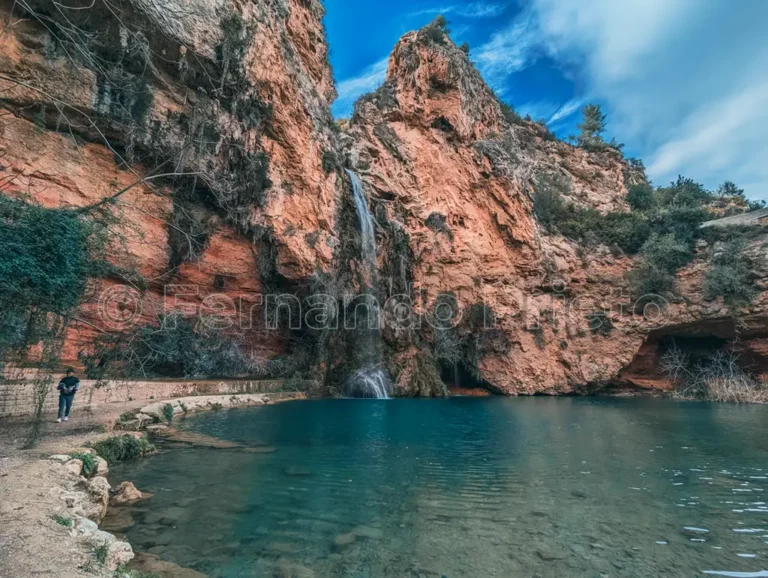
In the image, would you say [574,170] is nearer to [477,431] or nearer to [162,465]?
[477,431]

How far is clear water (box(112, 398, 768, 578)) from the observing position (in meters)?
4.09

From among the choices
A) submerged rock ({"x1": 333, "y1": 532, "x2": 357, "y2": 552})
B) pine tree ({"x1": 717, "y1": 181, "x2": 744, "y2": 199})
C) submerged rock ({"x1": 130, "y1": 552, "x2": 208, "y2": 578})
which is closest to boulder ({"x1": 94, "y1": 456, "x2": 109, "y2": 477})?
submerged rock ({"x1": 130, "y1": 552, "x2": 208, "y2": 578})

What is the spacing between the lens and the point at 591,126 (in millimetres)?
45156

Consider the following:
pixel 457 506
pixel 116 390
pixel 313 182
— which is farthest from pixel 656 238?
pixel 116 390

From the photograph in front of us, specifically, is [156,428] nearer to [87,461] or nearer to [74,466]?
[87,461]

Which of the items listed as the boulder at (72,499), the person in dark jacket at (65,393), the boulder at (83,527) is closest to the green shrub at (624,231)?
the person in dark jacket at (65,393)

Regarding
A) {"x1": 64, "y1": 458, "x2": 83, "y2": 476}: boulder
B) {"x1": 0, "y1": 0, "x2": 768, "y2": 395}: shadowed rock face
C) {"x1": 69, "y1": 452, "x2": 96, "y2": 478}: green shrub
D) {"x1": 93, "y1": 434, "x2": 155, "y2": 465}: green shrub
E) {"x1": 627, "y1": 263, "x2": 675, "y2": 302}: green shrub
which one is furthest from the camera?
{"x1": 627, "y1": 263, "x2": 675, "y2": 302}: green shrub

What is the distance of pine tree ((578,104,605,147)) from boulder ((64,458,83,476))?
4782cm

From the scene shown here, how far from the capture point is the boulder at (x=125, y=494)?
210 inches

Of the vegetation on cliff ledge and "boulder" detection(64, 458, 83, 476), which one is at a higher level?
the vegetation on cliff ledge

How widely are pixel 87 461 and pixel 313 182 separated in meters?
16.2

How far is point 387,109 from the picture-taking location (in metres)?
28.2

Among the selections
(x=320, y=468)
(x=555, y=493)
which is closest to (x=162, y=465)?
(x=320, y=468)

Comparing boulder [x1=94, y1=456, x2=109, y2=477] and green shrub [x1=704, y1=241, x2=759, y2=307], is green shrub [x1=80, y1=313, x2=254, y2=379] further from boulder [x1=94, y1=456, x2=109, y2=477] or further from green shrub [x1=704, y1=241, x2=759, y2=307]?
green shrub [x1=704, y1=241, x2=759, y2=307]
